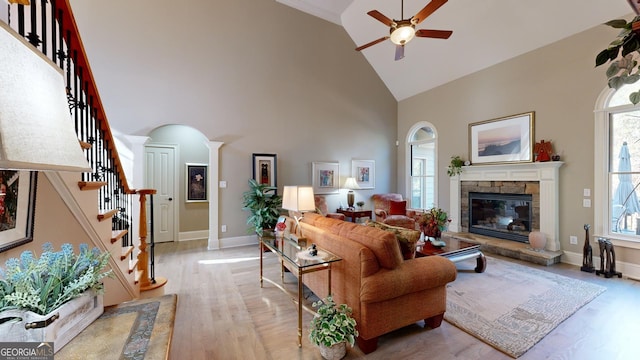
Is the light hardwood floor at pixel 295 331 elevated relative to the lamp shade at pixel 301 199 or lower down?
lower down

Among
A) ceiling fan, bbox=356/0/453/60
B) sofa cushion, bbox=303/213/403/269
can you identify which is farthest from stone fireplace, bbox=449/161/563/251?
sofa cushion, bbox=303/213/403/269

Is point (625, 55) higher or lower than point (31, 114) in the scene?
higher

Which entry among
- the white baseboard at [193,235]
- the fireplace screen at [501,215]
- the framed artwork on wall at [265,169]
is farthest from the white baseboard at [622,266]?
the white baseboard at [193,235]

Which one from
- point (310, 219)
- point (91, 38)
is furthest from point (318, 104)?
point (91, 38)

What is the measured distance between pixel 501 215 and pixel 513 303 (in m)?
2.73

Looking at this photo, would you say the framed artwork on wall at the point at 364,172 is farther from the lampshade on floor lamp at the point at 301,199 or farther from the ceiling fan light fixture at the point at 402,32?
the lampshade on floor lamp at the point at 301,199

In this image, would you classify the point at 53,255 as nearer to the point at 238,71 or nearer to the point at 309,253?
the point at 309,253

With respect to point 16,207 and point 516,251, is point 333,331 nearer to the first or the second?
point 16,207

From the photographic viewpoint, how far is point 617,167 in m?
3.74

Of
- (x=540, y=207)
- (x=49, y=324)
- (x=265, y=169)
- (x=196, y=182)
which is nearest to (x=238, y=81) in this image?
(x=265, y=169)

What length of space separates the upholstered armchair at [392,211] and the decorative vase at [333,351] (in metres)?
2.94

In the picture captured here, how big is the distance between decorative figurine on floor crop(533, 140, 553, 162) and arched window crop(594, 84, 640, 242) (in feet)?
1.78

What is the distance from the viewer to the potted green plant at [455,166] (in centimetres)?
559

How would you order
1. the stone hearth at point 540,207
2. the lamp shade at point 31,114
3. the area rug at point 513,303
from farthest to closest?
the stone hearth at point 540,207
the area rug at point 513,303
the lamp shade at point 31,114
